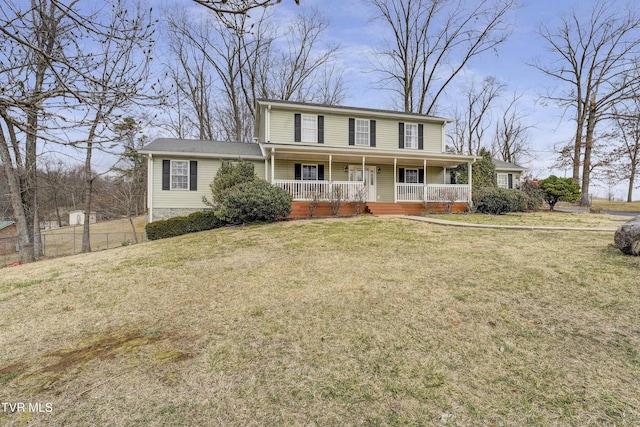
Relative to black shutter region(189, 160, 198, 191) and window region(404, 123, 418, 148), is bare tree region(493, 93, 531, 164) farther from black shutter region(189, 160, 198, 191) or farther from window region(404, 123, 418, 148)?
black shutter region(189, 160, 198, 191)

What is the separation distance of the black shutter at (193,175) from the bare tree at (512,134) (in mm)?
31856

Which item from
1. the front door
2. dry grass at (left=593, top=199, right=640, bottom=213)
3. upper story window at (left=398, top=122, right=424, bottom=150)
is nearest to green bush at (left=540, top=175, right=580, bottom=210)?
dry grass at (left=593, top=199, right=640, bottom=213)

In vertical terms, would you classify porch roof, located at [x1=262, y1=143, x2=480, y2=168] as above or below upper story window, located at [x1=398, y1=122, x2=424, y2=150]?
below

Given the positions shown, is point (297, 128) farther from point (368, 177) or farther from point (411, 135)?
point (411, 135)

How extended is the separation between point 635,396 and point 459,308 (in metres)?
1.63

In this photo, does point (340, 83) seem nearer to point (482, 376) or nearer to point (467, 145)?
point (467, 145)

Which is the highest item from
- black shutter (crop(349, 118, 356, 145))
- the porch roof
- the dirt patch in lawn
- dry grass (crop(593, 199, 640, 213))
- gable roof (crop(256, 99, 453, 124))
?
gable roof (crop(256, 99, 453, 124))

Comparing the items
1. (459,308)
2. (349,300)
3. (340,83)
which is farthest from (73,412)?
(340,83)

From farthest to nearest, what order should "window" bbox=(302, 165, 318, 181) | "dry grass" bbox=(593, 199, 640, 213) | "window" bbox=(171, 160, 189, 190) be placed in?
1. "dry grass" bbox=(593, 199, 640, 213)
2. "window" bbox=(302, 165, 318, 181)
3. "window" bbox=(171, 160, 189, 190)

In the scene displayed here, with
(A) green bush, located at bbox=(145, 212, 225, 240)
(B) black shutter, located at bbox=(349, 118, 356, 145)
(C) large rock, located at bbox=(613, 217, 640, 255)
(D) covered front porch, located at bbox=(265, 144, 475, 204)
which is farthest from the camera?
(B) black shutter, located at bbox=(349, 118, 356, 145)

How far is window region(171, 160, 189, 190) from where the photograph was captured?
1377 cm

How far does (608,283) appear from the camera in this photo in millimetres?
4297

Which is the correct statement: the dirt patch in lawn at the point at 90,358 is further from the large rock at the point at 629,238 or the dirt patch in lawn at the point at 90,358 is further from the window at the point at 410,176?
the window at the point at 410,176

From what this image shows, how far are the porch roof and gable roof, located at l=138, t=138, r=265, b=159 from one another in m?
1.74
